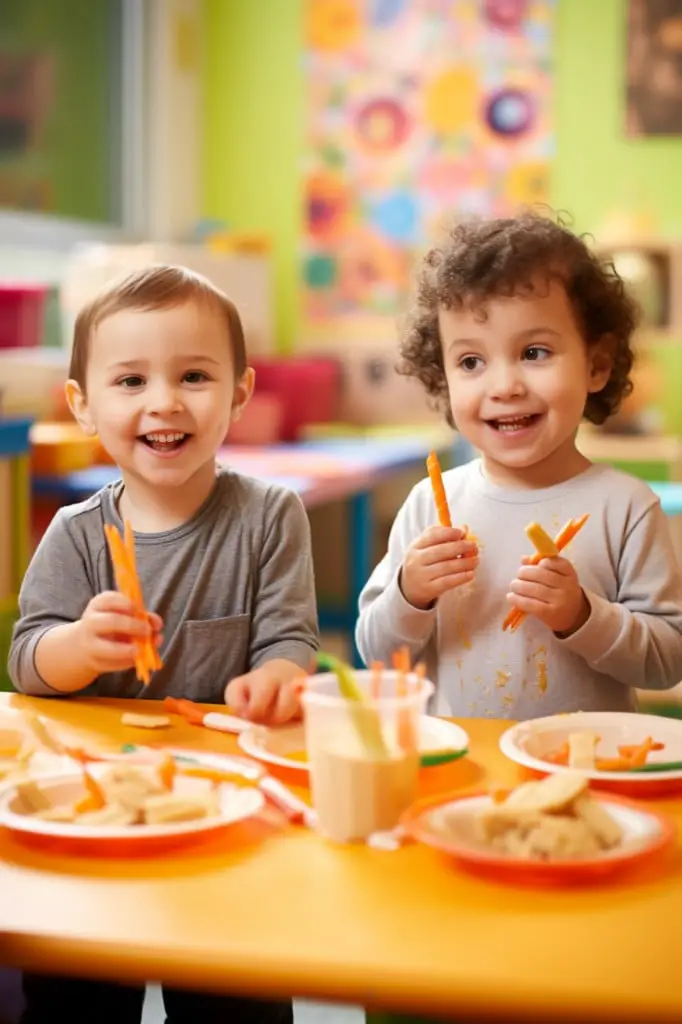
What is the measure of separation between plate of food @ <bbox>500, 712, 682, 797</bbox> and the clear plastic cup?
12cm

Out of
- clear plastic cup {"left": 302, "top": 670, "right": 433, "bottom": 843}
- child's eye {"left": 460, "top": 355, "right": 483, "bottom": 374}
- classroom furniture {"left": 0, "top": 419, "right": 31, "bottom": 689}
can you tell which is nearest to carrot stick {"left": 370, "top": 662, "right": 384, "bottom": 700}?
clear plastic cup {"left": 302, "top": 670, "right": 433, "bottom": 843}

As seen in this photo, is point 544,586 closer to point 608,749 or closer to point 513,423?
point 608,749

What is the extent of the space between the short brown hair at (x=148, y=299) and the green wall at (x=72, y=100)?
2810 millimetres

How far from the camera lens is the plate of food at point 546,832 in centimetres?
79

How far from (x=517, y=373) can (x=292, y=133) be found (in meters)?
4.08

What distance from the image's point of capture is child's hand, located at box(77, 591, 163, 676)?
110cm

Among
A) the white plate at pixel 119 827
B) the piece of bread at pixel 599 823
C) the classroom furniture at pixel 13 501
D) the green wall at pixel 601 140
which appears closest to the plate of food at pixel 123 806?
the white plate at pixel 119 827

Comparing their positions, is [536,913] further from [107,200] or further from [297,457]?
[107,200]

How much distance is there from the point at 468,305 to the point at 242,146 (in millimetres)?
A: 4092

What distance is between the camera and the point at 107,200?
480 cm

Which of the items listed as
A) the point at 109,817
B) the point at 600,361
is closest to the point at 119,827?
the point at 109,817

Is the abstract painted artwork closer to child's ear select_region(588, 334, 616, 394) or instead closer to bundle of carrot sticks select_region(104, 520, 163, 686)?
child's ear select_region(588, 334, 616, 394)

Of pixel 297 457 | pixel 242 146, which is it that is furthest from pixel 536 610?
pixel 242 146

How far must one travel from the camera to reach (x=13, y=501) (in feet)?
8.81
